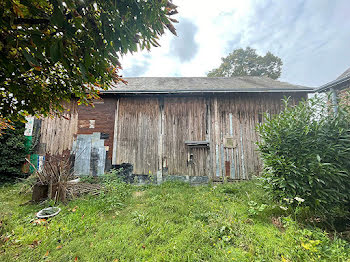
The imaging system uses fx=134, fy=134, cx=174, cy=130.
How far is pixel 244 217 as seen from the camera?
287cm

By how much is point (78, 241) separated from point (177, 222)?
189 cm

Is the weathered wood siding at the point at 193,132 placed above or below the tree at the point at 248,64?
below

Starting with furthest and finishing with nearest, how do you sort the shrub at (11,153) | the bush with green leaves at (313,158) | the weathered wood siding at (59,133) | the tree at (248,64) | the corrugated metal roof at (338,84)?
the tree at (248,64) → the weathered wood siding at (59,133) → the shrub at (11,153) → the corrugated metal roof at (338,84) → the bush with green leaves at (313,158)

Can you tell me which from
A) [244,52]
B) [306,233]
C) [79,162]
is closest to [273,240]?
[306,233]

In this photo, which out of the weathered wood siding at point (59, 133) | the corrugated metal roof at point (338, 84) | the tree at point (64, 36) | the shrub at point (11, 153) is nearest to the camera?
the tree at point (64, 36)

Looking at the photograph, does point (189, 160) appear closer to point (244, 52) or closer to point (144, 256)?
point (144, 256)

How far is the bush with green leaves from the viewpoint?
248cm

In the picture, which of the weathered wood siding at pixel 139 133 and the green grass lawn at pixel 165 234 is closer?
the green grass lawn at pixel 165 234

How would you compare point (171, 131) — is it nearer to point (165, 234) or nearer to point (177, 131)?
point (177, 131)

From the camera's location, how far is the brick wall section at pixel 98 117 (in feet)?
20.2

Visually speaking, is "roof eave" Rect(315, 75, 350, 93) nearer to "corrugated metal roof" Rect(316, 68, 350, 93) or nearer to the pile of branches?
"corrugated metal roof" Rect(316, 68, 350, 93)

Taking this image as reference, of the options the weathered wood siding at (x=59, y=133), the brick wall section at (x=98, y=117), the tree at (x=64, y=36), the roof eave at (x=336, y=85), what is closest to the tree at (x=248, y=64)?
the roof eave at (x=336, y=85)

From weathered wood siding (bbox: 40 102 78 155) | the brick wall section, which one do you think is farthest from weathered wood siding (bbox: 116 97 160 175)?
weathered wood siding (bbox: 40 102 78 155)

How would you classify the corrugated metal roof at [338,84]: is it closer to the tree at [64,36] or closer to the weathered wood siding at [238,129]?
the weathered wood siding at [238,129]
